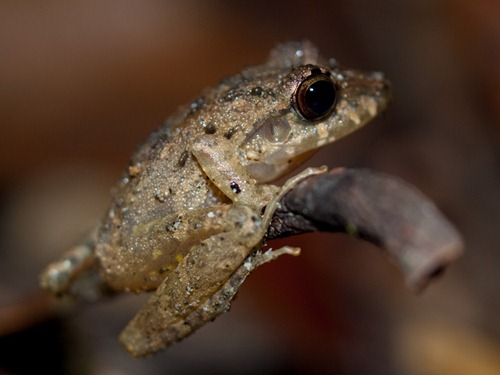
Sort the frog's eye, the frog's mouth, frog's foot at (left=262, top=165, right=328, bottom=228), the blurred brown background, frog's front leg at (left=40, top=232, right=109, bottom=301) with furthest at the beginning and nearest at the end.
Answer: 1. the blurred brown background
2. frog's front leg at (left=40, top=232, right=109, bottom=301)
3. the frog's mouth
4. the frog's eye
5. frog's foot at (left=262, top=165, right=328, bottom=228)

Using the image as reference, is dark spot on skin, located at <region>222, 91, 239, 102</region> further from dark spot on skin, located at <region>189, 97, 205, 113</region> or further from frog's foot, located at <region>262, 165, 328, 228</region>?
frog's foot, located at <region>262, 165, 328, 228</region>

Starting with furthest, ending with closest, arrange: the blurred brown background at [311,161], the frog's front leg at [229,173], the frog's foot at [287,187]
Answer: the blurred brown background at [311,161]
the frog's front leg at [229,173]
the frog's foot at [287,187]

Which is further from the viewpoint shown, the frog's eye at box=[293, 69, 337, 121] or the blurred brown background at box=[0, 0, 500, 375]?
the blurred brown background at box=[0, 0, 500, 375]

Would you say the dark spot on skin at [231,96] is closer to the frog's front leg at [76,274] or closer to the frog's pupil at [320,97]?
the frog's pupil at [320,97]

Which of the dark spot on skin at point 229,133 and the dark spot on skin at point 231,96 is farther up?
the dark spot on skin at point 231,96

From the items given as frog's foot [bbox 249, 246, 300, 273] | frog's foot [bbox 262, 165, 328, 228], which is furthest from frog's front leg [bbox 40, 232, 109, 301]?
frog's foot [bbox 262, 165, 328, 228]

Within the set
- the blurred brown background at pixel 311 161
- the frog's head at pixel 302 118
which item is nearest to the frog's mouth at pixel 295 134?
the frog's head at pixel 302 118

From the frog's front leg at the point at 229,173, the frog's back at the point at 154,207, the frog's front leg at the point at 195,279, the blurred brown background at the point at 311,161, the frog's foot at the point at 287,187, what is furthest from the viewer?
the blurred brown background at the point at 311,161

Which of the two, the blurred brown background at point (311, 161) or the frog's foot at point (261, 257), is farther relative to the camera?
the blurred brown background at point (311, 161)
